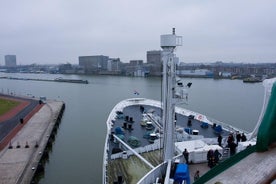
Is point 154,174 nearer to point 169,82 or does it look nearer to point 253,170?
point 169,82

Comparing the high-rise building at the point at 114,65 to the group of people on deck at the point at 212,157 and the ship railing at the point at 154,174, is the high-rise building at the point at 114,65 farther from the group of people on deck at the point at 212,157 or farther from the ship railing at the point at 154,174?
the ship railing at the point at 154,174

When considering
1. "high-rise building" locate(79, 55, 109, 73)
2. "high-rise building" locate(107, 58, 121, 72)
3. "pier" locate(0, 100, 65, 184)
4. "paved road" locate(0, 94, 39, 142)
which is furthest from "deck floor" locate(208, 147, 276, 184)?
"high-rise building" locate(79, 55, 109, 73)

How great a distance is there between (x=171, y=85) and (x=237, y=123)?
65.9 ft

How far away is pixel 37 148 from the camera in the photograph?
17703mm

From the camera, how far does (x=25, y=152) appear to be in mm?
16828

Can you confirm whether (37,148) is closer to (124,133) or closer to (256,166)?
(124,133)

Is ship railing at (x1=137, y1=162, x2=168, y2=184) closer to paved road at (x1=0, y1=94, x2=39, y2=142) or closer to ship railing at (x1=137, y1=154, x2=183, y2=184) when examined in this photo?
ship railing at (x1=137, y1=154, x2=183, y2=184)

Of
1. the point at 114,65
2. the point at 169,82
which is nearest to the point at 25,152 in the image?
the point at 169,82

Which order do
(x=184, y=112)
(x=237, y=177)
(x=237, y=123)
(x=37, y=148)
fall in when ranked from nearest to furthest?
(x=237, y=177) → (x=37, y=148) → (x=184, y=112) → (x=237, y=123)

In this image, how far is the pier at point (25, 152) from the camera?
1351cm

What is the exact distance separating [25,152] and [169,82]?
12.2 meters

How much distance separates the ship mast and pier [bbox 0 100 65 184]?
318 inches

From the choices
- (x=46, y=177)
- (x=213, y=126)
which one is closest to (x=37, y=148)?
(x=46, y=177)

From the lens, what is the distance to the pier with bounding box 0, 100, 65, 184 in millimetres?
13513
